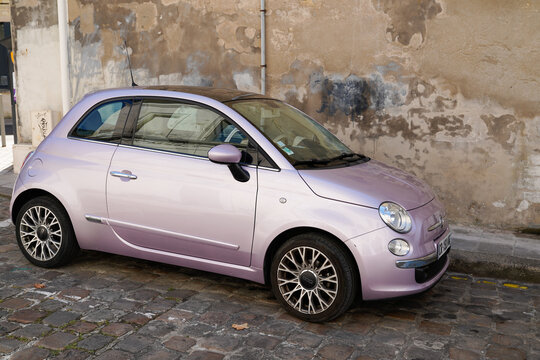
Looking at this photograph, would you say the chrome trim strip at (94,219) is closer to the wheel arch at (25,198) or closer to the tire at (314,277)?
Result: the wheel arch at (25,198)

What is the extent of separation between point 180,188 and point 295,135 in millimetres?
1088

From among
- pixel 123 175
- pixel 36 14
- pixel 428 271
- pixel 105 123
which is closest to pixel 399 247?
pixel 428 271

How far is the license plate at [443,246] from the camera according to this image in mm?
4686

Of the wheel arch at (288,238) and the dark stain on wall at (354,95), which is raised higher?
the dark stain on wall at (354,95)

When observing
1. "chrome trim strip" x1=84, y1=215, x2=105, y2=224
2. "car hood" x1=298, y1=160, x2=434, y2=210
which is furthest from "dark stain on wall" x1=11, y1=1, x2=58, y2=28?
"car hood" x1=298, y1=160, x2=434, y2=210

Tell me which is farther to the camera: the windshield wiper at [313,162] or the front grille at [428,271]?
the windshield wiper at [313,162]

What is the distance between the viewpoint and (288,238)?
4.62m

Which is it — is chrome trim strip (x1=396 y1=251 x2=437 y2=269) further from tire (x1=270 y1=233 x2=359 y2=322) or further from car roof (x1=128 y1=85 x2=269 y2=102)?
car roof (x1=128 y1=85 x2=269 y2=102)

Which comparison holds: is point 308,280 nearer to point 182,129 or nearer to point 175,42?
point 182,129

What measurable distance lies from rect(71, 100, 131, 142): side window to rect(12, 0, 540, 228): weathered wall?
348cm

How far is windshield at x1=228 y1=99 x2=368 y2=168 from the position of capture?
4852mm

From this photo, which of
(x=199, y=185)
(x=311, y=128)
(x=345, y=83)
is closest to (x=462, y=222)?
(x=345, y=83)

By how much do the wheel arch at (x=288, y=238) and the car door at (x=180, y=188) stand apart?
0.16 m

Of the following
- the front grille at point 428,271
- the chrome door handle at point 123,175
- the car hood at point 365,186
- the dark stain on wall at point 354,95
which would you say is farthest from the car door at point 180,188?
the dark stain on wall at point 354,95
